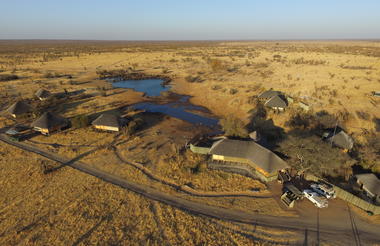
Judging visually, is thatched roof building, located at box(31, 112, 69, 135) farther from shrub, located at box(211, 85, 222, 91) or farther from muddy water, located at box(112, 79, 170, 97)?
shrub, located at box(211, 85, 222, 91)

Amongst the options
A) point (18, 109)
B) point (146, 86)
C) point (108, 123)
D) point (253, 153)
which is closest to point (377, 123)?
point (253, 153)

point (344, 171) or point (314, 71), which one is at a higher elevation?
point (314, 71)

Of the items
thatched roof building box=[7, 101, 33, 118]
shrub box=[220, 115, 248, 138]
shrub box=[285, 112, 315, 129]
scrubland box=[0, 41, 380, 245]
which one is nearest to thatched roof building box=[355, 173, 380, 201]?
scrubland box=[0, 41, 380, 245]

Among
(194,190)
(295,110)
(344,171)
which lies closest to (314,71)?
(295,110)

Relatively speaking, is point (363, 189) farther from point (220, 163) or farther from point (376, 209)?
point (220, 163)

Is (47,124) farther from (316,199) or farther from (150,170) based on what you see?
(316,199)

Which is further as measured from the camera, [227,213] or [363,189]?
[363,189]
